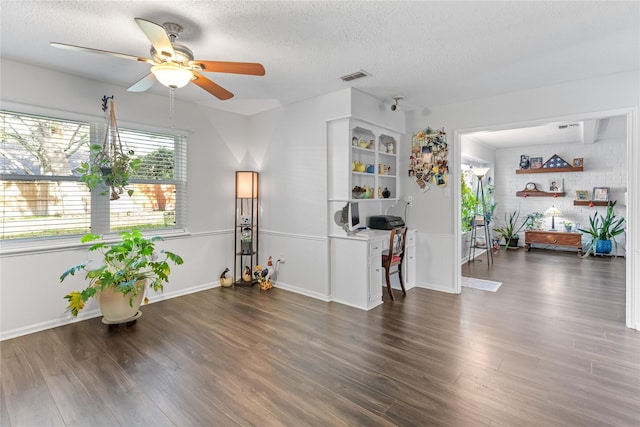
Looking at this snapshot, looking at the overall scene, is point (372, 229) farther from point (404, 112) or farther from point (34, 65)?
point (34, 65)

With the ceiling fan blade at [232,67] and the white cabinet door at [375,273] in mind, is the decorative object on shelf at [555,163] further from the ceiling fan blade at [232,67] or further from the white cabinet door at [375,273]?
the ceiling fan blade at [232,67]

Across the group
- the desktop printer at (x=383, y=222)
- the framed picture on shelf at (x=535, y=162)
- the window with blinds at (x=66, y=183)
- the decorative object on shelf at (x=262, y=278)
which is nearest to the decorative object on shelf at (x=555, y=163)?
the framed picture on shelf at (x=535, y=162)

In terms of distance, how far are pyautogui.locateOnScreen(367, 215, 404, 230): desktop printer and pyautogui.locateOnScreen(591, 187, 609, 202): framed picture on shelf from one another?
5.62 meters

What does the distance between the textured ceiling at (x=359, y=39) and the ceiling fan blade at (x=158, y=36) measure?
30 cm

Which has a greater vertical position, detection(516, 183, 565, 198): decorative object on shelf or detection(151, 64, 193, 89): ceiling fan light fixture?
detection(151, 64, 193, 89): ceiling fan light fixture

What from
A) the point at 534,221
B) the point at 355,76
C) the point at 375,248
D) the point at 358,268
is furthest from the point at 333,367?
the point at 534,221

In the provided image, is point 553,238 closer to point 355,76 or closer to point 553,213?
point 553,213

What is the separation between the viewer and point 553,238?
7449 mm

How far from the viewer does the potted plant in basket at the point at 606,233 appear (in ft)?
22.2

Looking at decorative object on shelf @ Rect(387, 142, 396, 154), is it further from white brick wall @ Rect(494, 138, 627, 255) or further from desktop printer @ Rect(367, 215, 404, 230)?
white brick wall @ Rect(494, 138, 627, 255)

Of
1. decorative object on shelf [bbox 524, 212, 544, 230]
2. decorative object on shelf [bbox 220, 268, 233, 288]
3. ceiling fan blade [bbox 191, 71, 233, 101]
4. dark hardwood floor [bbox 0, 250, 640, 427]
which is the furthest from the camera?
decorative object on shelf [bbox 524, 212, 544, 230]

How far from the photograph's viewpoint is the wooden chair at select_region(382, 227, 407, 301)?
3.92 m

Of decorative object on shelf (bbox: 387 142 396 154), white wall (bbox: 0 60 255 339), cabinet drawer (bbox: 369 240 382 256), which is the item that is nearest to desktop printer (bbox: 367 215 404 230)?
cabinet drawer (bbox: 369 240 382 256)

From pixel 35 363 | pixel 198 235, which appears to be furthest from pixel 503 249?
pixel 35 363
